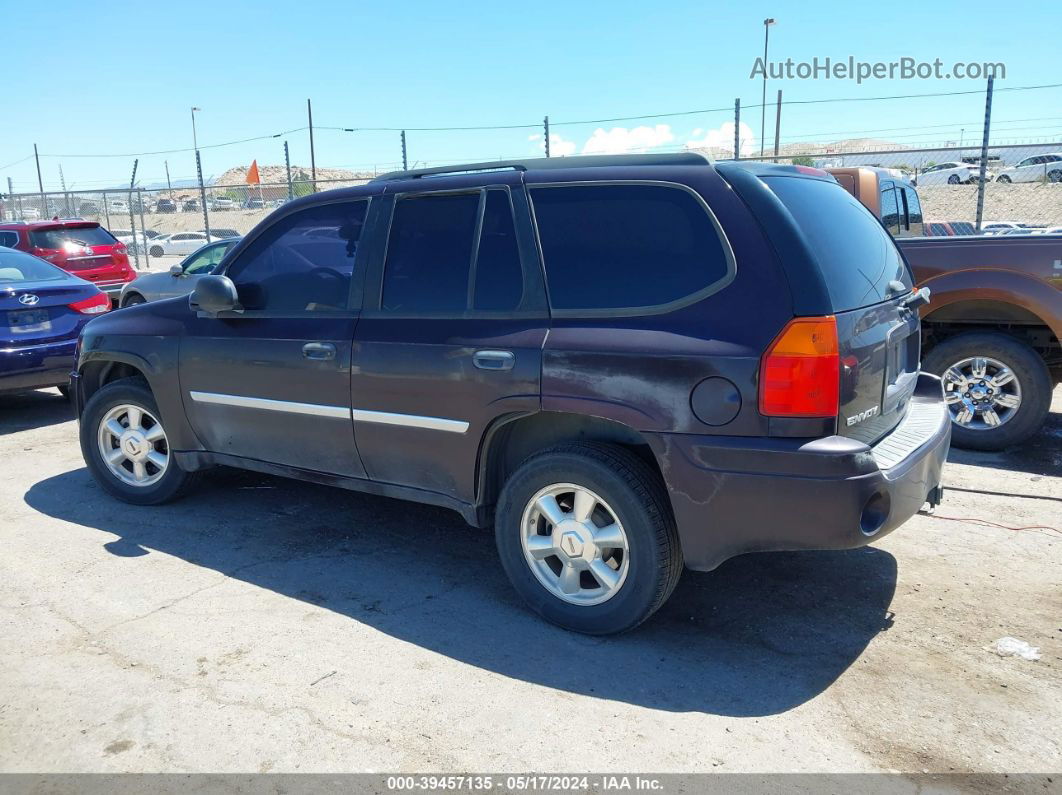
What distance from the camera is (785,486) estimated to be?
3.06m

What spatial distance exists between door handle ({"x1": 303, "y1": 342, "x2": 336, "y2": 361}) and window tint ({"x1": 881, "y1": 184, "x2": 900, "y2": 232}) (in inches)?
231

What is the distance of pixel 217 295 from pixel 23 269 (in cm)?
513

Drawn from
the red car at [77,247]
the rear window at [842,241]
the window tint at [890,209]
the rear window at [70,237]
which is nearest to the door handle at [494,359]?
the rear window at [842,241]

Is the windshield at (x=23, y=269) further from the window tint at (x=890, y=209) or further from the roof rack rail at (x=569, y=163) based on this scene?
the window tint at (x=890, y=209)

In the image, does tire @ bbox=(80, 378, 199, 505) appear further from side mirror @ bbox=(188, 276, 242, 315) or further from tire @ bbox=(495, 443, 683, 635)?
tire @ bbox=(495, 443, 683, 635)

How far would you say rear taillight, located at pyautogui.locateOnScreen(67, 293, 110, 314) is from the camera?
8016mm

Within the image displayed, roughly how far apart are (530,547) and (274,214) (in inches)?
90.9

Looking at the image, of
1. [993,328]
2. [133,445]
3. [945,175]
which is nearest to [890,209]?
[993,328]

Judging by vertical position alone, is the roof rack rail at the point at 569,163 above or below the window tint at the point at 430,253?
above

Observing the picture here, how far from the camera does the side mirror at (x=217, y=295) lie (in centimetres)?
445

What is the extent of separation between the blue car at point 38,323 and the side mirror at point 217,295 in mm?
3938

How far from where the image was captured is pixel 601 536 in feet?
11.4

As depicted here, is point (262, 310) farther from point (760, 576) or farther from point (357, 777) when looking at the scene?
point (760, 576)

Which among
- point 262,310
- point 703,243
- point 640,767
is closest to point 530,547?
point 640,767
